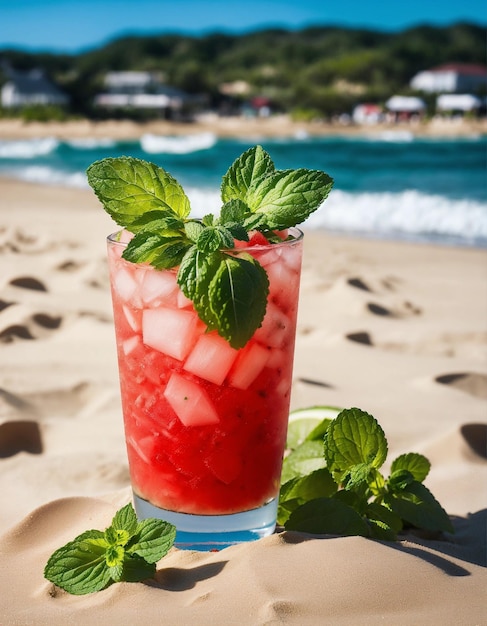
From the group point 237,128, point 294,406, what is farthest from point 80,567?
point 237,128

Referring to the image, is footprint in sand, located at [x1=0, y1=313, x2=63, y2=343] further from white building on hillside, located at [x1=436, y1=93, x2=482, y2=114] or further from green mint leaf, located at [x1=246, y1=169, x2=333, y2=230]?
white building on hillside, located at [x1=436, y1=93, x2=482, y2=114]

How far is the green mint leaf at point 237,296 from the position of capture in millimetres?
1261

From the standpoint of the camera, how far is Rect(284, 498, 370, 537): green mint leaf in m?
1.47

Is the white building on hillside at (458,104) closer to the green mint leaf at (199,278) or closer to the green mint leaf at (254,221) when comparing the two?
the green mint leaf at (254,221)

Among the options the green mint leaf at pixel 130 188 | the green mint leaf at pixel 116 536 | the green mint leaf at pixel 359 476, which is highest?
the green mint leaf at pixel 130 188

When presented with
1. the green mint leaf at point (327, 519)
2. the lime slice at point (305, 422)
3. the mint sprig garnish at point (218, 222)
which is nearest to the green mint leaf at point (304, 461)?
the lime slice at point (305, 422)

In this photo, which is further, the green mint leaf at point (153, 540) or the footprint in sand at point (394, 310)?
the footprint in sand at point (394, 310)

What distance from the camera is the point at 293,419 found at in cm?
198

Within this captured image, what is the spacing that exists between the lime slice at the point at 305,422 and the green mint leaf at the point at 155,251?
0.73m

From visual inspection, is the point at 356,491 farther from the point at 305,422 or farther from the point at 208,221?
the point at 208,221

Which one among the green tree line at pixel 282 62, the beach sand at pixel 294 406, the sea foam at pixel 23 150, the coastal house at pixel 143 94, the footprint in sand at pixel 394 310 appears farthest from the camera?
the green tree line at pixel 282 62

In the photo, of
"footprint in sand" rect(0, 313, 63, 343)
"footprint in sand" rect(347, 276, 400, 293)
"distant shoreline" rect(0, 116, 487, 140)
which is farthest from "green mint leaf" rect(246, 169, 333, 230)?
"distant shoreline" rect(0, 116, 487, 140)

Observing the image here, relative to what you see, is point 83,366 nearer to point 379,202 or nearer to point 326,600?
point 326,600

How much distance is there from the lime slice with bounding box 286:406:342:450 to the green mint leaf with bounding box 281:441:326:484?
0.36 ft
